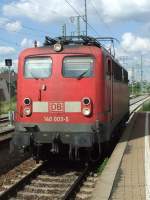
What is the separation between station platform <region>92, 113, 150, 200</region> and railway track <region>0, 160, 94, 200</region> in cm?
71

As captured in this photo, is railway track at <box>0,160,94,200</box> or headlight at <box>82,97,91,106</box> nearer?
railway track at <box>0,160,94,200</box>

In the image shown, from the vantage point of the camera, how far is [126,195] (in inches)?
329

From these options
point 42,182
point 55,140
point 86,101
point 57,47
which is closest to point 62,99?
point 86,101

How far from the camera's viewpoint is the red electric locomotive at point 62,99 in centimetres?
1152

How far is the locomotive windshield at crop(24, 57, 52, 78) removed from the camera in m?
12.1

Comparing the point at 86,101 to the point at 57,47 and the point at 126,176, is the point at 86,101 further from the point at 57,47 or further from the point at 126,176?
the point at 126,176

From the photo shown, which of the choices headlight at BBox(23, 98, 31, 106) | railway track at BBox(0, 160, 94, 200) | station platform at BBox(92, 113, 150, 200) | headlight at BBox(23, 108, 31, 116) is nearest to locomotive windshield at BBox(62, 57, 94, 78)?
headlight at BBox(23, 98, 31, 106)

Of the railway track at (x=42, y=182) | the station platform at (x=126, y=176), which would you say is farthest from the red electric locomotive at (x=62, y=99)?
the station platform at (x=126, y=176)

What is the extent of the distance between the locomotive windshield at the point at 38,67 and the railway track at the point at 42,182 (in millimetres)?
2254

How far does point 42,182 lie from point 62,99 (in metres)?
2.05

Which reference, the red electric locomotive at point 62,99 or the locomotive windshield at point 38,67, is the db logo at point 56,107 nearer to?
the red electric locomotive at point 62,99

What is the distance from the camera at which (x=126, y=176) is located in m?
9.91

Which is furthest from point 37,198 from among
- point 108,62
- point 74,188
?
point 108,62

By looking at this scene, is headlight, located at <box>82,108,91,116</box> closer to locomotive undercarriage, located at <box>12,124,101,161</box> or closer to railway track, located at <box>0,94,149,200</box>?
locomotive undercarriage, located at <box>12,124,101,161</box>
